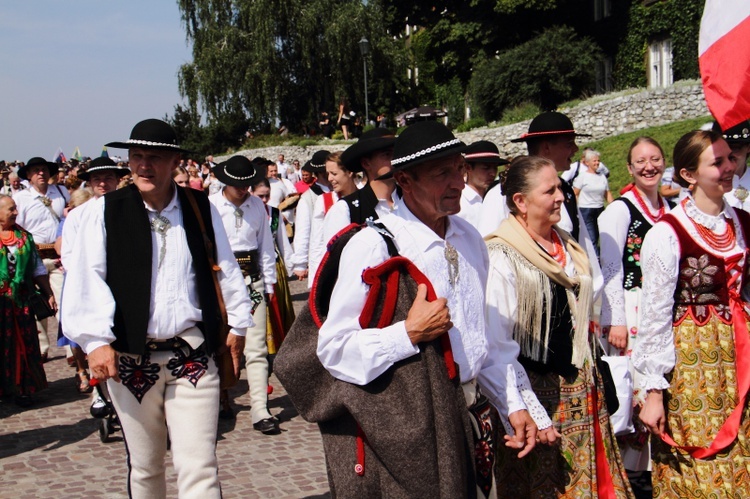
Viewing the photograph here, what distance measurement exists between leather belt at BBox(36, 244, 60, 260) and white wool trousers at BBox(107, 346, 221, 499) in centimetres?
620

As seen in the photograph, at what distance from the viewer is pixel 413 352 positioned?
3025 mm

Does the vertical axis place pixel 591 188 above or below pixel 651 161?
below

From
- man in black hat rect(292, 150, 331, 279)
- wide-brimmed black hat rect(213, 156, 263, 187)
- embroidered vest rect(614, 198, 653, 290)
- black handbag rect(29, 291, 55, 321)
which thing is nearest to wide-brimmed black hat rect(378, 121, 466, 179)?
embroidered vest rect(614, 198, 653, 290)

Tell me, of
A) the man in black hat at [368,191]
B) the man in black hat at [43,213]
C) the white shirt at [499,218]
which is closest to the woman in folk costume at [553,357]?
the white shirt at [499,218]

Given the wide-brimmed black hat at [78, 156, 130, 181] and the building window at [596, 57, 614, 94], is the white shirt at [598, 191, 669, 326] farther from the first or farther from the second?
the building window at [596, 57, 614, 94]

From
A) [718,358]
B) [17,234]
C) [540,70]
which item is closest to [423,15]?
[540,70]

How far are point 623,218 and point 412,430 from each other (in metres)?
3.17

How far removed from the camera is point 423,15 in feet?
150

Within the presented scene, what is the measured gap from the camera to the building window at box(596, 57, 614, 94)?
136 ft

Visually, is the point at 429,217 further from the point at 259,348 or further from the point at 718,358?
the point at 259,348

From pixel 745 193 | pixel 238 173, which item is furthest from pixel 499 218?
pixel 238 173

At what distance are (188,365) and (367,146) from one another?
7.24ft

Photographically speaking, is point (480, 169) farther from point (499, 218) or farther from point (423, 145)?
point (423, 145)

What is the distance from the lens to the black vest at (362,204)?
5.71 m
